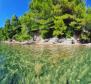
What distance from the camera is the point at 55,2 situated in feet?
171

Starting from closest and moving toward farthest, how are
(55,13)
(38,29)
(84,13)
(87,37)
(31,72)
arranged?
(31,72) < (87,37) < (84,13) < (55,13) < (38,29)

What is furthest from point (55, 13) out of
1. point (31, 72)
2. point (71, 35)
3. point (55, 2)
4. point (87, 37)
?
point (31, 72)

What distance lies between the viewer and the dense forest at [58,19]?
46312 mm

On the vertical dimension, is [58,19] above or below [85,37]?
above

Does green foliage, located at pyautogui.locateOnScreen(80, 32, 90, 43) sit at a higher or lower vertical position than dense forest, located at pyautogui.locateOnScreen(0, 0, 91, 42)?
lower

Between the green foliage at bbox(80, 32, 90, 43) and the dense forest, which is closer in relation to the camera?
the green foliage at bbox(80, 32, 90, 43)

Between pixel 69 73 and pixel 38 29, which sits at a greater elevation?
pixel 38 29

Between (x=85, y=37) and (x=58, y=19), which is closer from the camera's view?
(x=85, y=37)

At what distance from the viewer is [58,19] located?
161ft

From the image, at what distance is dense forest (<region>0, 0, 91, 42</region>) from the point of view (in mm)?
46312

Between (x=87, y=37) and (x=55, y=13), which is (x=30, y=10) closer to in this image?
(x=55, y=13)

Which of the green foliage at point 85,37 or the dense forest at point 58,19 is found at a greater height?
the dense forest at point 58,19

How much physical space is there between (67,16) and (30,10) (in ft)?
32.5

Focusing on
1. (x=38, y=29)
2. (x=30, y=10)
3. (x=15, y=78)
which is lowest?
(x=15, y=78)
